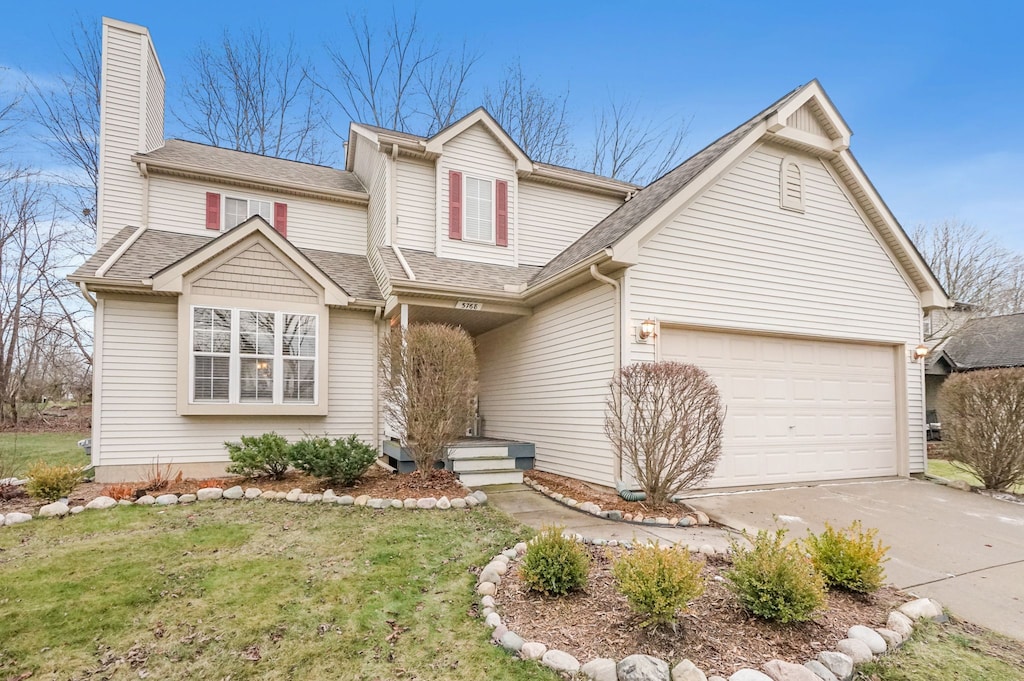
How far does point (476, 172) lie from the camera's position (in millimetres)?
10281

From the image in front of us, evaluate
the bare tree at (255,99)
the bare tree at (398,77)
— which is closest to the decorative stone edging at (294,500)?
the bare tree at (255,99)

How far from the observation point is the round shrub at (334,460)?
6.95 metres

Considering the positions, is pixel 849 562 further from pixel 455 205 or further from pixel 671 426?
pixel 455 205

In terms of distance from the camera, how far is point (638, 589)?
313 centimetres

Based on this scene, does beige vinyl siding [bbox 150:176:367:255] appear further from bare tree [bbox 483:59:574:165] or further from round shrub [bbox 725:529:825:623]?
bare tree [bbox 483:59:574:165]

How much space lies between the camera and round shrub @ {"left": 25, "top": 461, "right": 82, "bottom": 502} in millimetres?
6211

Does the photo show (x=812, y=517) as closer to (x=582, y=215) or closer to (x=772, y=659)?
(x=772, y=659)

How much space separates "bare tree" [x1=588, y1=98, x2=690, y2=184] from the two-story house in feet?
38.9

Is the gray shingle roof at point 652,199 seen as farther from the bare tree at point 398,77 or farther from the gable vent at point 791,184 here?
the bare tree at point 398,77

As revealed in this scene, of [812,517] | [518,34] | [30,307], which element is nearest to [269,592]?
[812,517]

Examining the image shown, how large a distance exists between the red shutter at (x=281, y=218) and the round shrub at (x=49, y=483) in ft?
18.4

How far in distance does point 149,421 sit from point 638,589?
8170 mm

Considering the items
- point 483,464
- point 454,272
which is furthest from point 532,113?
point 483,464

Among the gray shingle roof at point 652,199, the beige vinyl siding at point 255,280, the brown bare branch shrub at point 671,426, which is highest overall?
the gray shingle roof at point 652,199
